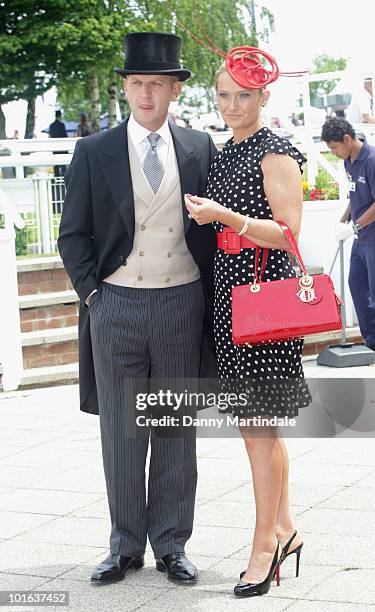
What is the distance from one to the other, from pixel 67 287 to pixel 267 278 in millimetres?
5795

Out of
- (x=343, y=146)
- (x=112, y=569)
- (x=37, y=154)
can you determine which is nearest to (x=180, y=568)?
(x=112, y=569)

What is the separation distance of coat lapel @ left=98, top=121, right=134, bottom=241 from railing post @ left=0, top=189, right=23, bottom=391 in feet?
14.9

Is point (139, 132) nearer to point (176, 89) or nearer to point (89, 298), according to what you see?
point (176, 89)

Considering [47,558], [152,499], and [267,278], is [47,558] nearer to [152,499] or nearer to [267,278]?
[152,499]

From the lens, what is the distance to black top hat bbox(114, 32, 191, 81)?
4.38 m

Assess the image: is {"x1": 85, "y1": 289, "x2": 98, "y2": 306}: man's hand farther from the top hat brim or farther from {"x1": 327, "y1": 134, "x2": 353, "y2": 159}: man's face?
{"x1": 327, "y1": 134, "x2": 353, "y2": 159}: man's face

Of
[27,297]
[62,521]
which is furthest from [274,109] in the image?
[62,521]

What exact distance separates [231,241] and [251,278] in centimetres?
15

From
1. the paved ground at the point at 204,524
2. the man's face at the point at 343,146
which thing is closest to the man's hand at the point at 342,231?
the man's face at the point at 343,146

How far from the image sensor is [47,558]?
188 inches

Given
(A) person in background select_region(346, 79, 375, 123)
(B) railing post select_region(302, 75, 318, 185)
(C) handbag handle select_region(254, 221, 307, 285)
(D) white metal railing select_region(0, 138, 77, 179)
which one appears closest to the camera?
(C) handbag handle select_region(254, 221, 307, 285)

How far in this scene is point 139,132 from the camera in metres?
4.44

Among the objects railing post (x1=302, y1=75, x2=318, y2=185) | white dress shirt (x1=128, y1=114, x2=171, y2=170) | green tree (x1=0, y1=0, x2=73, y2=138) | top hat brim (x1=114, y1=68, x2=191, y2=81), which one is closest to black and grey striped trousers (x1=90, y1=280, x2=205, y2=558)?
white dress shirt (x1=128, y1=114, x2=171, y2=170)

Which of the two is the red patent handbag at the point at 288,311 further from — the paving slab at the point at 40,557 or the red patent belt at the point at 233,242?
the paving slab at the point at 40,557
